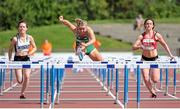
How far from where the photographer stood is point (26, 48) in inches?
556

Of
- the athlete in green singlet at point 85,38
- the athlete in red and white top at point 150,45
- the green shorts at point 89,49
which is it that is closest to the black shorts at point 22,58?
the athlete in green singlet at point 85,38

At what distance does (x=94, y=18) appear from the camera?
86.2m

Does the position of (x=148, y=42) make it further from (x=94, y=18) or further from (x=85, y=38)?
(x=94, y=18)

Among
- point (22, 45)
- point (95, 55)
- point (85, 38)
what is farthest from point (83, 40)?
point (22, 45)

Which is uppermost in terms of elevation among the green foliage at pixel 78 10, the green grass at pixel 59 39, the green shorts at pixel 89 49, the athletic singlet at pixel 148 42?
the green foliage at pixel 78 10

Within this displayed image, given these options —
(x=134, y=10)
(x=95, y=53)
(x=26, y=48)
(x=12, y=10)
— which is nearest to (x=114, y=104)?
(x=95, y=53)

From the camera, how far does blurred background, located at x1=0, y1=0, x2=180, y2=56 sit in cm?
5338

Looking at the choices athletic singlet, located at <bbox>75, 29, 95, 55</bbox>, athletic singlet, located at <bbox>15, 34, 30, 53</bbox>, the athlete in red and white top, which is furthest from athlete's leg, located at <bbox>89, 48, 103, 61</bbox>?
athletic singlet, located at <bbox>15, 34, 30, 53</bbox>

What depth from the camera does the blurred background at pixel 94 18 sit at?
53375mm

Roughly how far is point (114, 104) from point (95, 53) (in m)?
1.17

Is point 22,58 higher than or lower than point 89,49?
lower

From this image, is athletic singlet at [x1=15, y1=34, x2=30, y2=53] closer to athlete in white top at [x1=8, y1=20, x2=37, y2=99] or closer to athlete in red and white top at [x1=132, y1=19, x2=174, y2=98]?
athlete in white top at [x1=8, y1=20, x2=37, y2=99]

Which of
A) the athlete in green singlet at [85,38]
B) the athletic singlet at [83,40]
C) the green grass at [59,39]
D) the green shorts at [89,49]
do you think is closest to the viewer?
the athlete in green singlet at [85,38]

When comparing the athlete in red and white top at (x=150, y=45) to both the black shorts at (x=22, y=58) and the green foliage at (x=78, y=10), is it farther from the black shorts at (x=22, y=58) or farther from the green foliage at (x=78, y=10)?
the green foliage at (x=78, y=10)
